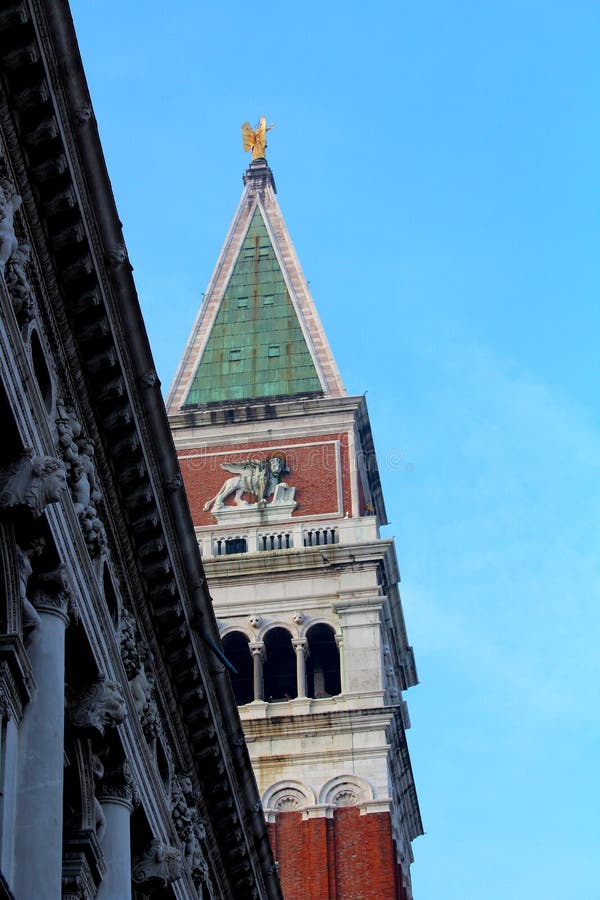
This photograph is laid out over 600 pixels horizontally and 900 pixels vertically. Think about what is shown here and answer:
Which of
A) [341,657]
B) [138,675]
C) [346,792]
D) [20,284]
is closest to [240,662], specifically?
[341,657]

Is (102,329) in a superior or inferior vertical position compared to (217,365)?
inferior

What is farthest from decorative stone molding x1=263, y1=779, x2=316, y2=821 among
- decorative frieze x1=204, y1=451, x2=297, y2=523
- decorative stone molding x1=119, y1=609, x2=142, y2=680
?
decorative stone molding x1=119, y1=609, x2=142, y2=680

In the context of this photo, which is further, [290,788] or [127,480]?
[290,788]

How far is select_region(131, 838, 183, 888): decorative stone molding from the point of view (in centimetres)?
3139

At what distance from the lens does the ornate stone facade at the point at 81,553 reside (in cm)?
2384

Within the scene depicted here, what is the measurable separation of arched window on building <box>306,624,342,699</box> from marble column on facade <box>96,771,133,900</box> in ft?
136

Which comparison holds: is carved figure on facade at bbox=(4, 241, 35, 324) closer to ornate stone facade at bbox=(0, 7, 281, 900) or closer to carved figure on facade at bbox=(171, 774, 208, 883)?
ornate stone facade at bbox=(0, 7, 281, 900)

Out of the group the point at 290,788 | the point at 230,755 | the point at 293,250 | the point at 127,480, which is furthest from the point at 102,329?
the point at 293,250

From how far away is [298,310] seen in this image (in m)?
82.8

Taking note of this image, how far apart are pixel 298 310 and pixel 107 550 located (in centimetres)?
5401

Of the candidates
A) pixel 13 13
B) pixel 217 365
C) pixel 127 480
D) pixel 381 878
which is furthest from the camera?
pixel 217 365

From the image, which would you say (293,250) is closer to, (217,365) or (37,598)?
(217,365)

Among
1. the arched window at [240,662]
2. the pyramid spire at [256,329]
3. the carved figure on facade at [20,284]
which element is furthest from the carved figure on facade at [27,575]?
the pyramid spire at [256,329]

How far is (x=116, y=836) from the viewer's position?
28.9 meters
